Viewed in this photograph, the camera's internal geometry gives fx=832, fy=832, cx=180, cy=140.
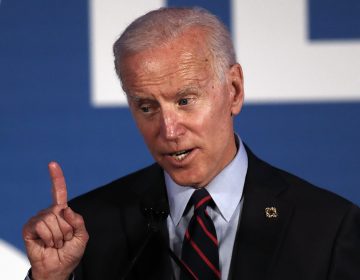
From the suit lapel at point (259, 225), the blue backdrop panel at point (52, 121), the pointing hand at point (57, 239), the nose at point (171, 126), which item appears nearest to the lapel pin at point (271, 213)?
the suit lapel at point (259, 225)

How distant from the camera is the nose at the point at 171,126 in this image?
1.28 m

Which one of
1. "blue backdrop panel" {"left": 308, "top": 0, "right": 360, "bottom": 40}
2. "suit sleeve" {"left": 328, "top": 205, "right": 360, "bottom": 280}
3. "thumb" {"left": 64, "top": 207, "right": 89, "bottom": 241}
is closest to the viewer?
"thumb" {"left": 64, "top": 207, "right": 89, "bottom": 241}

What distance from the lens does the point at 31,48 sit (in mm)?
1932

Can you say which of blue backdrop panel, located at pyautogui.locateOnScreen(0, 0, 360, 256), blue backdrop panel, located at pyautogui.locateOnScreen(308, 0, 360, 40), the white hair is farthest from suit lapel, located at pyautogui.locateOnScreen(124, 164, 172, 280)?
blue backdrop panel, located at pyautogui.locateOnScreen(308, 0, 360, 40)

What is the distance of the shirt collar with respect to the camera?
139 centimetres

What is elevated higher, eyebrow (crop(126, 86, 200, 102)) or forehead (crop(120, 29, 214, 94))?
forehead (crop(120, 29, 214, 94))

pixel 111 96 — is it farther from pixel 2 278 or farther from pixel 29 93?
pixel 2 278

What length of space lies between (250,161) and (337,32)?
1.78ft

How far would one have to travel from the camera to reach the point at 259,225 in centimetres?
137

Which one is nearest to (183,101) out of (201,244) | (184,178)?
(184,178)

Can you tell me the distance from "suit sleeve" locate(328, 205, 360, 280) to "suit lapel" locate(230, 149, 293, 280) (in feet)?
0.30

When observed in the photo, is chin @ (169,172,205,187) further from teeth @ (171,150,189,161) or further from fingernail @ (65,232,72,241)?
fingernail @ (65,232,72,241)

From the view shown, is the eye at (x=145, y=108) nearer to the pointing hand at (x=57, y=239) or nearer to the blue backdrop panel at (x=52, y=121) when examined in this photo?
the pointing hand at (x=57, y=239)

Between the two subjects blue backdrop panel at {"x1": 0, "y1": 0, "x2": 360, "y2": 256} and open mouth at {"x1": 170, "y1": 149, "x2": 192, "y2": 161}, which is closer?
open mouth at {"x1": 170, "y1": 149, "x2": 192, "y2": 161}
